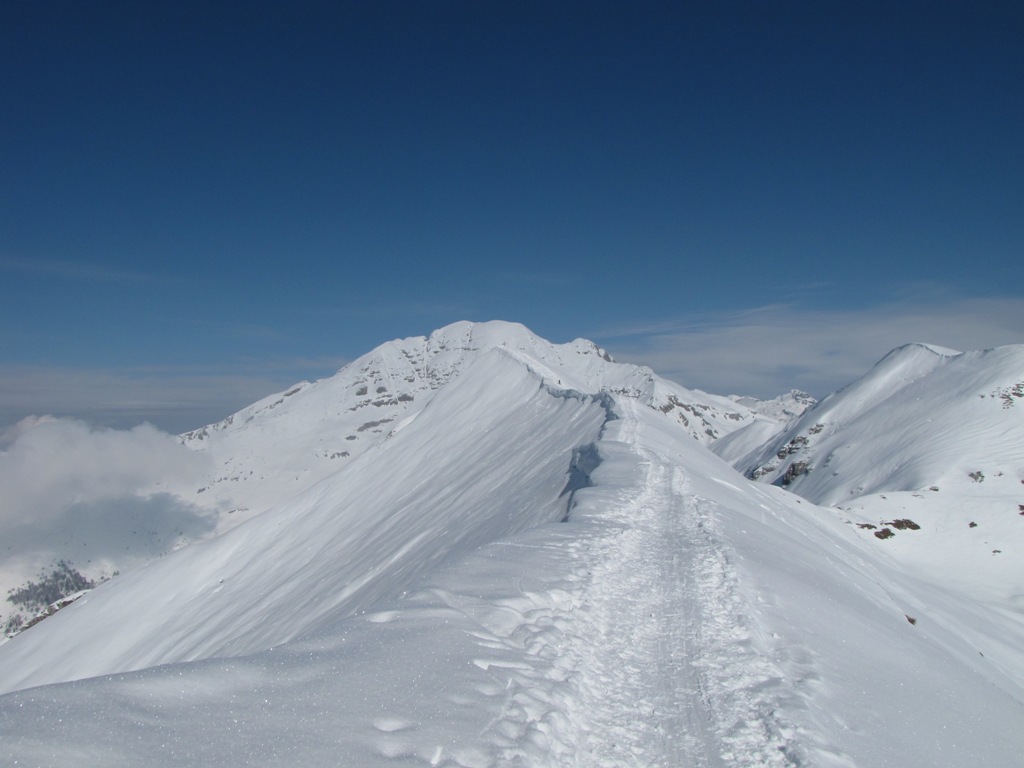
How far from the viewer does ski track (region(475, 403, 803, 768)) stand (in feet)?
16.8

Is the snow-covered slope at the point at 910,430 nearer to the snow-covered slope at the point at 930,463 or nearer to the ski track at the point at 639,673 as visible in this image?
the snow-covered slope at the point at 930,463

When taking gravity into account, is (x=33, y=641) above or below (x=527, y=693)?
below

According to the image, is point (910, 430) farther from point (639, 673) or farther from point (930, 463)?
point (639, 673)

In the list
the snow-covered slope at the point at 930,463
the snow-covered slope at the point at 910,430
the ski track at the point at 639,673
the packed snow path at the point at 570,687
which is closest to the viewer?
the packed snow path at the point at 570,687

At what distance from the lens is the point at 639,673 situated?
648 cm

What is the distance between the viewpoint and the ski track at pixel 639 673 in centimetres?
512

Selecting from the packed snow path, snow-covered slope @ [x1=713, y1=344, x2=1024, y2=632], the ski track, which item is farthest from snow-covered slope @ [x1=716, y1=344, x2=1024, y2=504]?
the ski track

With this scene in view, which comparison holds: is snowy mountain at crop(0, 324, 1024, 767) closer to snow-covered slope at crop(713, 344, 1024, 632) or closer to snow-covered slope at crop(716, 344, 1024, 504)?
snow-covered slope at crop(713, 344, 1024, 632)

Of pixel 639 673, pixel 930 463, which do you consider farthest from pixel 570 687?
pixel 930 463

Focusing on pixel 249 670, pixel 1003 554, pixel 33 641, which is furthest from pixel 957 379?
pixel 33 641

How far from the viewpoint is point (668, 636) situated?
733 cm

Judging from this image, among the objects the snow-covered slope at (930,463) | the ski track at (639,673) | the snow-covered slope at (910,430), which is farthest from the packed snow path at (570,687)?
the snow-covered slope at (910,430)

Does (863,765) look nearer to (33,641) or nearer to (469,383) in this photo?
(469,383)

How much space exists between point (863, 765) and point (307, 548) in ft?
109
